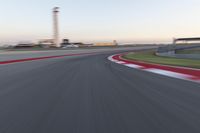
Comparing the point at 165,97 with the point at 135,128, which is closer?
the point at 135,128

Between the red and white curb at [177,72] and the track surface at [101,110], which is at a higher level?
the track surface at [101,110]

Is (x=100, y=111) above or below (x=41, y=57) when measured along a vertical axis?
above

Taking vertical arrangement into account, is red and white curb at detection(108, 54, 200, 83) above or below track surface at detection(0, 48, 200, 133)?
below

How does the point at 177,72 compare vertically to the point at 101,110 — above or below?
below

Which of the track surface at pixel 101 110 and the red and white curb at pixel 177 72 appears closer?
the track surface at pixel 101 110

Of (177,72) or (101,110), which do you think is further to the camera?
(177,72)

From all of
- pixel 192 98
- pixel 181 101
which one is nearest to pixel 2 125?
pixel 181 101

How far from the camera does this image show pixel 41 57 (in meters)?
26.8

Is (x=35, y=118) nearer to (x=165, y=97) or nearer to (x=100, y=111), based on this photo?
(x=100, y=111)

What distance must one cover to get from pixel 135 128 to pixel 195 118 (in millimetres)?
1023

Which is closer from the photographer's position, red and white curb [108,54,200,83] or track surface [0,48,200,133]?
track surface [0,48,200,133]

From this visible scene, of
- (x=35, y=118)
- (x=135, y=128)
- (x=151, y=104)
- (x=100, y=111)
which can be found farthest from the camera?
(x=151, y=104)

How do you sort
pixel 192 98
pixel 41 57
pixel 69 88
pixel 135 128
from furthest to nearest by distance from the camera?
1. pixel 41 57
2. pixel 69 88
3. pixel 192 98
4. pixel 135 128

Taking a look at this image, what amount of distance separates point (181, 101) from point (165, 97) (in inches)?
19.0
